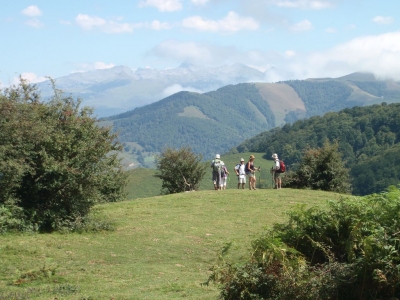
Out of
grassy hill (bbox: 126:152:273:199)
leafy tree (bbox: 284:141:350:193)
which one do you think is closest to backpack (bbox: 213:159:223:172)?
leafy tree (bbox: 284:141:350:193)

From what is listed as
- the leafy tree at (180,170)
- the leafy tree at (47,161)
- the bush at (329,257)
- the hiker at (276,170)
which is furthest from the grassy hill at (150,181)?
the bush at (329,257)

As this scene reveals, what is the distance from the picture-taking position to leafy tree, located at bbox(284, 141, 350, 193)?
40.2 metres

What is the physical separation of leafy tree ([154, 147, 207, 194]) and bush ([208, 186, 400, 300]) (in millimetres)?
34422

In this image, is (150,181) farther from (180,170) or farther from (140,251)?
(140,251)

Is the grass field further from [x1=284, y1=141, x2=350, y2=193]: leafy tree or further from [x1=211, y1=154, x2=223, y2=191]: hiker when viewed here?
[x1=284, y1=141, x2=350, y2=193]: leafy tree

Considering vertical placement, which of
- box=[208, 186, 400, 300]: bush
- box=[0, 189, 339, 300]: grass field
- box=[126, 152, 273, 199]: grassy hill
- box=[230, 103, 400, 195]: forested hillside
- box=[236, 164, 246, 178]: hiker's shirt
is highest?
box=[230, 103, 400, 195]: forested hillside

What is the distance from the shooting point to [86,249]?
17719 mm

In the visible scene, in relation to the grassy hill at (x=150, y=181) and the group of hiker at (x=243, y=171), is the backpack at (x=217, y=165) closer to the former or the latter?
the group of hiker at (x=243, y=171)

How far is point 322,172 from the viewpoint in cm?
4047

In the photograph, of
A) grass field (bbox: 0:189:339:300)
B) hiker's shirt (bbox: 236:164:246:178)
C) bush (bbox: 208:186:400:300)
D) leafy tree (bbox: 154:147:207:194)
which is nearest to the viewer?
bush (bbox: 208:186:400:300)

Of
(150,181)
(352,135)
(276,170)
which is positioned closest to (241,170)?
(276,170)

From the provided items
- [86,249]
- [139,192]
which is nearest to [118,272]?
[86,249]

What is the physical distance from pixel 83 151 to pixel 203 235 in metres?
5.97

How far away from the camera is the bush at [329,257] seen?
7.72 metres
